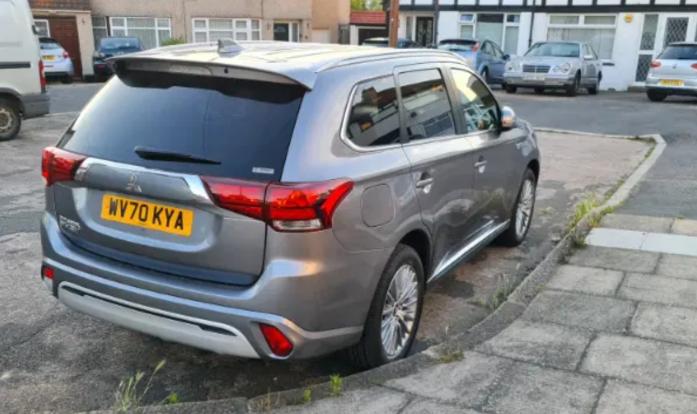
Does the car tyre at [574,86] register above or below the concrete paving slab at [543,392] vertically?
below

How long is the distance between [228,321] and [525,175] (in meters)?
3.72

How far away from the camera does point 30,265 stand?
525 centimetres

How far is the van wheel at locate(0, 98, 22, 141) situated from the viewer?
1053 centimetres

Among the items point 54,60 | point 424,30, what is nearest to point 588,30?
point 424,30

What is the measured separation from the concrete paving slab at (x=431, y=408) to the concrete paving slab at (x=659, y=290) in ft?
6.89

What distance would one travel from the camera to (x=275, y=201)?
9.75 ft

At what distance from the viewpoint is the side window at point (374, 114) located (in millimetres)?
3439

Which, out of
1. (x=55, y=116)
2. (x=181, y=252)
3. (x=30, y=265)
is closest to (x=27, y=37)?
(x=55, y=116)

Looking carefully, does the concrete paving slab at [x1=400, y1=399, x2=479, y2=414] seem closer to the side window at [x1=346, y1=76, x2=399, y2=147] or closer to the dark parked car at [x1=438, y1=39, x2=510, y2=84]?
the side window at [x1=346, y1=76, x2=399, y2=147]

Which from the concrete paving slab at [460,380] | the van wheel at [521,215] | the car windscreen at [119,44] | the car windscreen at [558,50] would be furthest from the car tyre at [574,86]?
the concrete paving slab at [460,380]

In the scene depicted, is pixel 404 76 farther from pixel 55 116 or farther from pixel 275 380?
pixel 55 116

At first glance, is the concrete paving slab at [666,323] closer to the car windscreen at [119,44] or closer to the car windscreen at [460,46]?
the car windscreen at [460,46]

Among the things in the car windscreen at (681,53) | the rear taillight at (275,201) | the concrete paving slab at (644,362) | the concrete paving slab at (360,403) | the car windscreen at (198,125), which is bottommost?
the concrete paving slab at (644,362)

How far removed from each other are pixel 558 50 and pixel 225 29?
16579 millimetres
